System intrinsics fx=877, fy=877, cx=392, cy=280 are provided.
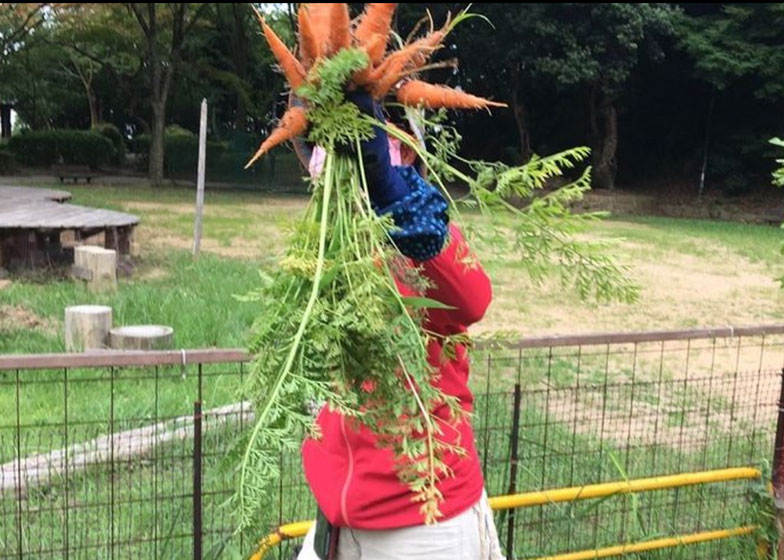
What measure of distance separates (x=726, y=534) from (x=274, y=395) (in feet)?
7.98

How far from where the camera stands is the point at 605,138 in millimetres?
25609

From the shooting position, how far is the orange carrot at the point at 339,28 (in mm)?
1332

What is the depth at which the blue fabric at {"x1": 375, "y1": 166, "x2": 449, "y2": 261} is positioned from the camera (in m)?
1.43

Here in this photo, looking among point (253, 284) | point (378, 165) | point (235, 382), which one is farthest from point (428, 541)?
point (253, 284)

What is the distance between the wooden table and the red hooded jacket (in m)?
8.04

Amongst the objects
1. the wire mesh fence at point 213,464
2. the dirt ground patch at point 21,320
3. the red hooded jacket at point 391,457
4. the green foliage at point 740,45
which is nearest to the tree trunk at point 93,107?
the green foliage at point 740,45

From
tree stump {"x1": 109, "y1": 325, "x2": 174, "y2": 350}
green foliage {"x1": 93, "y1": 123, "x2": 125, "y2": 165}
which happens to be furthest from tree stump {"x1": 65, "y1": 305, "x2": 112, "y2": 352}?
green foliage {"x1": 93, "y1": 123, "x2": 125, "y2": 165}

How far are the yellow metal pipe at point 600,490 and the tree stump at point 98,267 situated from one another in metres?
6.22

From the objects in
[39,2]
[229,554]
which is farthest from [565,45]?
[229,554]

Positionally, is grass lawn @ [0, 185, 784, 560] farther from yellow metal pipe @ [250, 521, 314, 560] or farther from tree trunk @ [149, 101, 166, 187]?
tree trunk @ [149, 101, 166, 187]

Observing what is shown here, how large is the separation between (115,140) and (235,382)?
30.1 meters

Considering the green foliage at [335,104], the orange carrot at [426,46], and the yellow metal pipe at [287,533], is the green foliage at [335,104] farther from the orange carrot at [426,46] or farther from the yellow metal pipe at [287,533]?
the yellow metal pipe at [287,533]

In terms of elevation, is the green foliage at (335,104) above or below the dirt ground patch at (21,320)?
above

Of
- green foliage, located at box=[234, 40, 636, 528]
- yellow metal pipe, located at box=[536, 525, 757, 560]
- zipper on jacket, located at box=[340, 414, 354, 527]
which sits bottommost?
yellow metal pipe, located at box=[536, 525, 757, 560]
